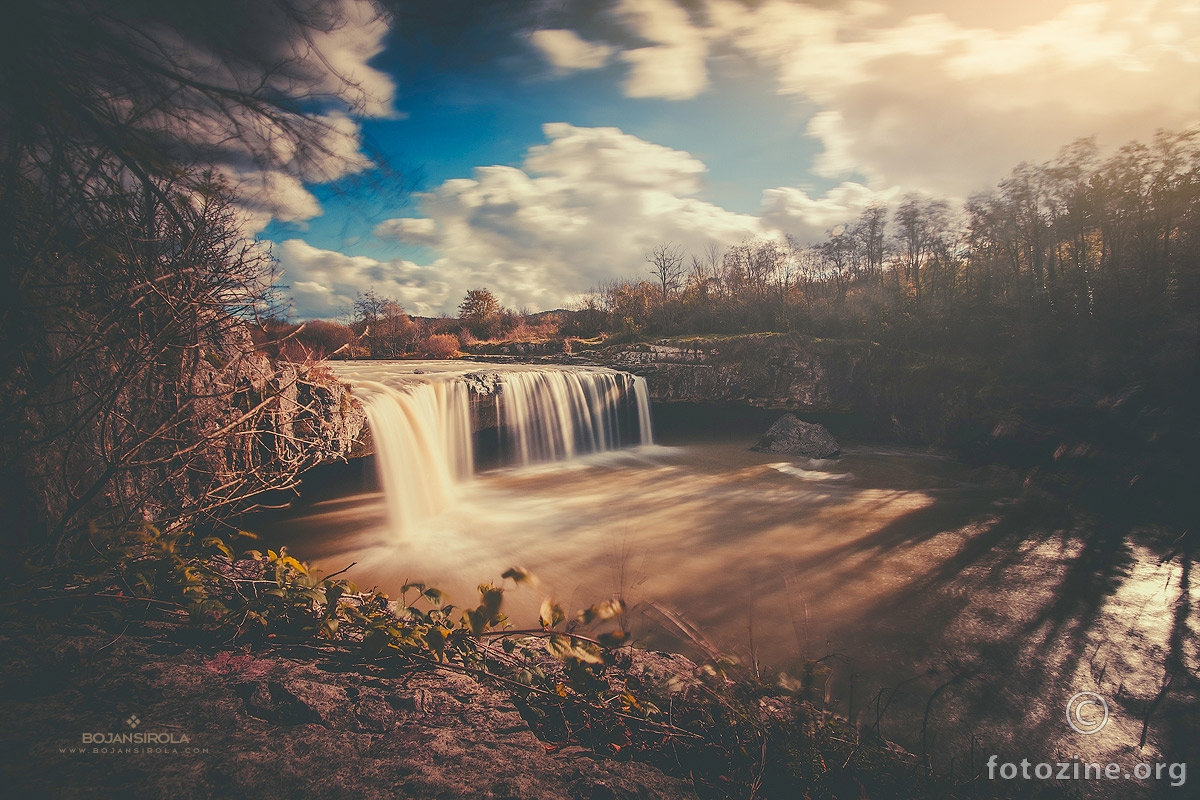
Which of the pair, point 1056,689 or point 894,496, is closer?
point 1056,689

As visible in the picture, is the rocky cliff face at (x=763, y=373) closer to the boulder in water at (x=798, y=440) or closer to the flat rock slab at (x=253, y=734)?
the boulder in water at (x=798, y=440)

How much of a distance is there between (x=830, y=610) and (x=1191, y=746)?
2542 millimetres

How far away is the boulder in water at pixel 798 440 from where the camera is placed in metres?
13.3

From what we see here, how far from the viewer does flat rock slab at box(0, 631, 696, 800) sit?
131 cm

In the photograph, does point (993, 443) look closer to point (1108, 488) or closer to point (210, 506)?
point (1108, 488)

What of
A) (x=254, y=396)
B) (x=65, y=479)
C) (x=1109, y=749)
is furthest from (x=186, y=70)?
(x=1109, y=749)

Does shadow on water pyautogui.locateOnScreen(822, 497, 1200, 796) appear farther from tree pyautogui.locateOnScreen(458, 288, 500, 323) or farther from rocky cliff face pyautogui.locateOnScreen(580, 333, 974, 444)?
tree pyautogui.locateOnScreen(458, 288, 500, 323)

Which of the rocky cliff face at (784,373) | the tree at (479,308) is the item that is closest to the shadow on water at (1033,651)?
the rocky cliff face at (784,373)

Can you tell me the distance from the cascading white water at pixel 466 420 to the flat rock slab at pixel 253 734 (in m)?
5.96

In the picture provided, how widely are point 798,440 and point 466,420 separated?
9991 mm

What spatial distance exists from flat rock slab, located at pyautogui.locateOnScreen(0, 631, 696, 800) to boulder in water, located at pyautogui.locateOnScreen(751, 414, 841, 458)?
1309 centimetres

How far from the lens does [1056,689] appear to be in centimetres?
391

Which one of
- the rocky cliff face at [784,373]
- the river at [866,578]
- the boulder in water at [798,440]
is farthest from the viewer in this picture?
the rocky cliff face at [784,373]

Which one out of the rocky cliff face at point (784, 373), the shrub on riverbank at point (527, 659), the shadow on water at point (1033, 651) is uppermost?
the rocky cliff face at point (784, 373)
